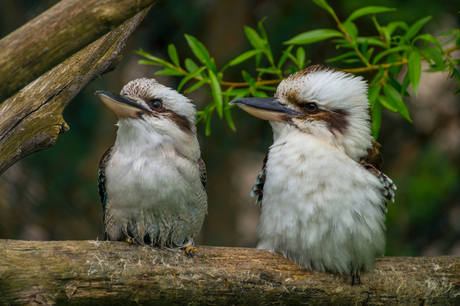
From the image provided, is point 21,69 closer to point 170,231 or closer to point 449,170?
point 170,231

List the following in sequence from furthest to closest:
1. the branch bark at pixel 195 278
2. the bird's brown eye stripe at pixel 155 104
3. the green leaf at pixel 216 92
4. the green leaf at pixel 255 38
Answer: the green leaf at pixel 255 38 → the green leaf at pixel 216 92 → the bird's brown eye stripe at pixel 155 104 → the branch bark at pixel 195 278

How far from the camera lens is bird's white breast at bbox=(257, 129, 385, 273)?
5.55ft

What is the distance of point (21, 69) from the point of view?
1107mm

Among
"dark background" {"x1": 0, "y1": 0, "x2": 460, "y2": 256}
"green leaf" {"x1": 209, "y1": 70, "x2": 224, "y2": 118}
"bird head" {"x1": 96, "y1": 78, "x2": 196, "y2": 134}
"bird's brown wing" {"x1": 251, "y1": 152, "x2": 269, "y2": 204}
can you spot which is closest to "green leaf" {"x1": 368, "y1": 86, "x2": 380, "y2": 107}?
"bird's brown wing" {"x1": 251, "y1": 152, "x2": 269, "y2": 204}

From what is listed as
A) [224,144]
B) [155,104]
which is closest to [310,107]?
[155,104]

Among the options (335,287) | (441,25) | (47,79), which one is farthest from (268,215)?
(441,25)

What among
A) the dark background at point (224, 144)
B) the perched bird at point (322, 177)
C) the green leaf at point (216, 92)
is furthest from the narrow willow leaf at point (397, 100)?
the dark background at point (224, 144)

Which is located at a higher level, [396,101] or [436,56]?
[436,56]

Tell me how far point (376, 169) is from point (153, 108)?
897 millimetres

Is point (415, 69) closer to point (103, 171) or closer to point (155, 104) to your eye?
point (155, 104)

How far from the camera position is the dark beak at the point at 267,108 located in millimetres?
1816

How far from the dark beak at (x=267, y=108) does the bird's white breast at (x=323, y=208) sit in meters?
0.11

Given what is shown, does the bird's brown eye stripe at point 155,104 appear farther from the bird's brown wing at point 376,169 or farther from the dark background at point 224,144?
the dark background at point 224,144

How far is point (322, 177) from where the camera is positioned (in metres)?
1.71
